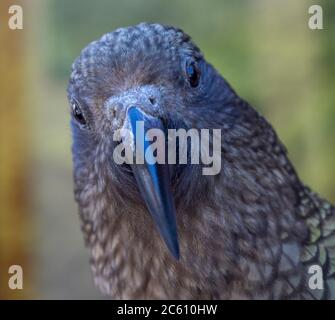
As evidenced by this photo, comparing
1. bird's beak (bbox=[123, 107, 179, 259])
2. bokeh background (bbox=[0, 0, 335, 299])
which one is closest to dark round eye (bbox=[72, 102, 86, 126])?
bird's beak (bbox=[123, 107, 179, 259])

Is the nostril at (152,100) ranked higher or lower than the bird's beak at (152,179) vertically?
higher

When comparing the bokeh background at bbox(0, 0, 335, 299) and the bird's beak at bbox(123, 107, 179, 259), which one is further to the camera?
the bokeh background at bbox(0, 0, 335, 299)

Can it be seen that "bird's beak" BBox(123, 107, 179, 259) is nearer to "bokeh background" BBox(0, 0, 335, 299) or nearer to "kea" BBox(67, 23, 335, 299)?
"kea" BBox(67, 23, 335, 299)

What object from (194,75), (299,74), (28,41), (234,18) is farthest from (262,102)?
(28,41)

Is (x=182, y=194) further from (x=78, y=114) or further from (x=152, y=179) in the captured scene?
(x=78, y=114)

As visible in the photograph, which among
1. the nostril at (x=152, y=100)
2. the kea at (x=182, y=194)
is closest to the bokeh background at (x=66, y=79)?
the kea at (x=182, y=194)

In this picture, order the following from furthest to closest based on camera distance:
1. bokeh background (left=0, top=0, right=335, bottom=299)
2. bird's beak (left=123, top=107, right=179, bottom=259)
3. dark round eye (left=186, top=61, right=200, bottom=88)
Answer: bokeh background (left=0, top=0, right=335, bottom=299)
dark round eye (left=186, top=61, right=200, bottom=88)
bird's beak (left=123, top=107, right=179, bottom=259)

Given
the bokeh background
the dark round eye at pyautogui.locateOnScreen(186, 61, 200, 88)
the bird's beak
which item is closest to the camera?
the bird's beak

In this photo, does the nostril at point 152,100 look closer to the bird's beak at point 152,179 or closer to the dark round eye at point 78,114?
the bird's beak at point 152,179

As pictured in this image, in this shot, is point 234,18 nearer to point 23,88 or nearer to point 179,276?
point 23,88
